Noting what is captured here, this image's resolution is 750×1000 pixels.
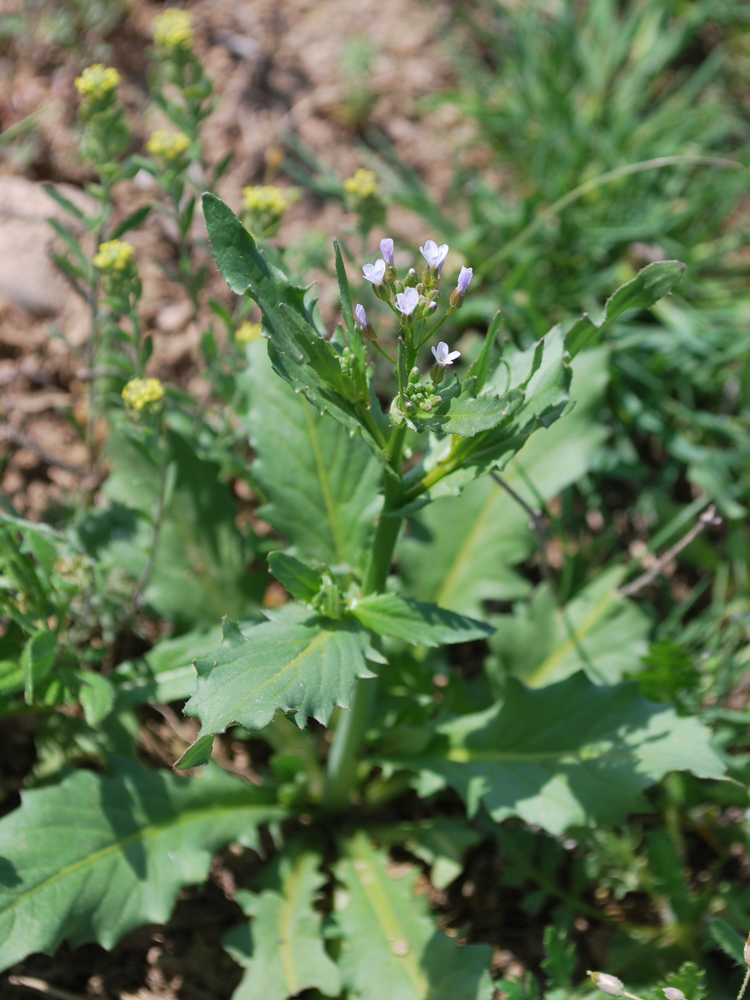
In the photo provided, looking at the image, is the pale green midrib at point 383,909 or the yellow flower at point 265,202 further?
the yellow flower at point 265,202

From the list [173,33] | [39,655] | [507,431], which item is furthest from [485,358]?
[173,33]

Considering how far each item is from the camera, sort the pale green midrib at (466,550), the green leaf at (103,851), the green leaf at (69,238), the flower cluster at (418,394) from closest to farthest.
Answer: the flower cluster at (418,394), the green leaf at (103,851), the green leaf at (69,238), the pale green midrib at (466,550)

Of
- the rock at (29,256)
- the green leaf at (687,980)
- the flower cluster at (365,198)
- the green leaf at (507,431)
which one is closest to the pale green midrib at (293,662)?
the green leaf at (507,431)

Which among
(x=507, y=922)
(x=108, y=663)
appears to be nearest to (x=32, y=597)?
(x=108, y=663)

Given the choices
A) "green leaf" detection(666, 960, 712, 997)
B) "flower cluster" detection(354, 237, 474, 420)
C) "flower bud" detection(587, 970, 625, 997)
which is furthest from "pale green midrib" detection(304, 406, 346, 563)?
"green leaf" detection(666, 960, 712, 997)

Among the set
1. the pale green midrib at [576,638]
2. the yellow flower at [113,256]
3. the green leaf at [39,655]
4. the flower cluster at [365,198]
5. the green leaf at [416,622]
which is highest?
the yellow flower at [113,256]

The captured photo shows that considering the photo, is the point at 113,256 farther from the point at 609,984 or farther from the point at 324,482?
the point at 609,984

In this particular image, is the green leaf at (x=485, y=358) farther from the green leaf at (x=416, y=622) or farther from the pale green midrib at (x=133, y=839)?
the pale green midrib at (x=133, y=839)

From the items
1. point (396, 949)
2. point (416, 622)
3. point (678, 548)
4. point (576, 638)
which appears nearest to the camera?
point (416, 622)

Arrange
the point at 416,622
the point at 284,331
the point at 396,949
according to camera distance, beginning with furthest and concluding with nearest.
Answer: the point at 396,949 < the point at 416,622 < the point at 284,331
